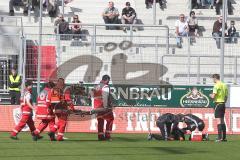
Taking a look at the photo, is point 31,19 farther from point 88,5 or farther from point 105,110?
point 105,110

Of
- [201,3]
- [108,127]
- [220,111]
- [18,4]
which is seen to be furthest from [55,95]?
[201,3]

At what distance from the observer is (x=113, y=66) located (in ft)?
112

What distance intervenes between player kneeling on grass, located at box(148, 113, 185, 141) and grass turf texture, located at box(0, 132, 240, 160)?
0.58 metres

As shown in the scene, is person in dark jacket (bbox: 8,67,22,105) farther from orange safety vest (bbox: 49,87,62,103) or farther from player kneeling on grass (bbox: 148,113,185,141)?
orange safety vest (bbox: 49,87,62,103)

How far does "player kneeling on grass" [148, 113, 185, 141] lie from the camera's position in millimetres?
25594

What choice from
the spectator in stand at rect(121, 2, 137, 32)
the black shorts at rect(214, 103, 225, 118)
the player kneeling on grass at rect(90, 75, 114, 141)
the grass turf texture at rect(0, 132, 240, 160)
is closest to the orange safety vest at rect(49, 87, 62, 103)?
the grass turf texture at rect(0, 132, 240, 160)

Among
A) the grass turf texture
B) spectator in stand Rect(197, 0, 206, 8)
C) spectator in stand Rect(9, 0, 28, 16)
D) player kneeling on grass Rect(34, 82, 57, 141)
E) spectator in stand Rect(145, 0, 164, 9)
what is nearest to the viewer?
the grass turf texture

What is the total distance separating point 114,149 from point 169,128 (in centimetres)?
484

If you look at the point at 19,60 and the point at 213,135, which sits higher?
the point at 19,60

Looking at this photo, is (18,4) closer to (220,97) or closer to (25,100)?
(25,100)

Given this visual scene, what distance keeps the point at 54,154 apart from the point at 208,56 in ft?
56.7

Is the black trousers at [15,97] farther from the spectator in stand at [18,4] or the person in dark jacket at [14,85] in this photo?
the spectator in stand at [18,4]

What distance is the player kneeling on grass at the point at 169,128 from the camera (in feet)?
84.0

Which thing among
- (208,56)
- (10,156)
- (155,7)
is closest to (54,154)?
(10,156)
